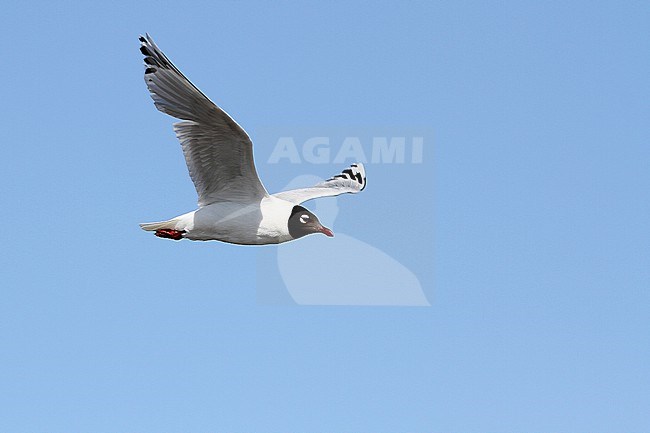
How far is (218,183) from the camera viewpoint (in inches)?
640

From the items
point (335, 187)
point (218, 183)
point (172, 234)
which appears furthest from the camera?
point (335, 187)

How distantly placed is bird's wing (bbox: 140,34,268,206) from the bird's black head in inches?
21.2

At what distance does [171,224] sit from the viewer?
1639 centimetres

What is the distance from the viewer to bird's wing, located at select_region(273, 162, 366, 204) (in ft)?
59.8

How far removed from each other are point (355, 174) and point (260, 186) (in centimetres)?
473

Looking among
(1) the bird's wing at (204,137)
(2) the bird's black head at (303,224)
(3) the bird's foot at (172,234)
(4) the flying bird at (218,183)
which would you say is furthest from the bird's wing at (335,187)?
(3) the bird's foot at (172,234)

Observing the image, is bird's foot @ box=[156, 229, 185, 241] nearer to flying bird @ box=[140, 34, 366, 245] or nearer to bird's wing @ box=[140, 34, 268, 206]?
flying bird @ box=[140, 34, 366, 245]

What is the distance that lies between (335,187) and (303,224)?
3.57 meters

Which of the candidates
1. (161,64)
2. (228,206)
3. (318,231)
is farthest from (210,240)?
(161,64)

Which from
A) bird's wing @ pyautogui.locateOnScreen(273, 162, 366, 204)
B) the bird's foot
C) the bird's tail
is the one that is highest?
bird's wing @ pyautogui.locateOnScreen(273, 162, 366, 204)

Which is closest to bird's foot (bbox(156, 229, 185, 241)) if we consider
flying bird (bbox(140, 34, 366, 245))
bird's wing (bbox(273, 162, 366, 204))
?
flying bird (bbox(140, 34, 366, 245))

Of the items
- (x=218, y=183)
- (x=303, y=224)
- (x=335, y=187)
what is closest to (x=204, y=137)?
(x=218, y=183)

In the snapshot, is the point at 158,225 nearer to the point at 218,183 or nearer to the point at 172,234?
the point at 172,234

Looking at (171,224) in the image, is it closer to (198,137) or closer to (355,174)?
(198,137)
